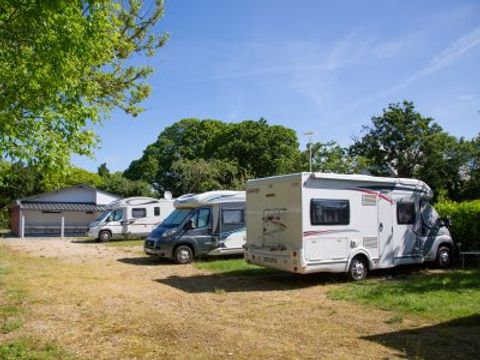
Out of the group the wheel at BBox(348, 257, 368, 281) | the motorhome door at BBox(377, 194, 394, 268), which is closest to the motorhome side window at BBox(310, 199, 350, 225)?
the wheel at BBox(348, 257, 368, 281)

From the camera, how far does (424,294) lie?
10.2m

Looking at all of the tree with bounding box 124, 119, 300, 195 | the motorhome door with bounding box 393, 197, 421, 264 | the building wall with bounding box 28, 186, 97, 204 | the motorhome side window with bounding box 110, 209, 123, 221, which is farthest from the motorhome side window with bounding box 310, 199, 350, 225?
the building wall with bounding box 28, 186, 97, 204

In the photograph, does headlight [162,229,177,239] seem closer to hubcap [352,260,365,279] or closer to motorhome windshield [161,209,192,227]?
motorhome windshield [161,209,192,227]

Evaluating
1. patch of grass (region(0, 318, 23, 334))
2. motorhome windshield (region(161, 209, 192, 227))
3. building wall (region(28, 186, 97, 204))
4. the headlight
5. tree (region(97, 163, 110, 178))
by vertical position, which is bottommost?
patch of grass (region(0, 318, 23, 334))

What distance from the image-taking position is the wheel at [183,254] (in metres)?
16.5

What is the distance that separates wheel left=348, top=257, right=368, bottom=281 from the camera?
12227mm

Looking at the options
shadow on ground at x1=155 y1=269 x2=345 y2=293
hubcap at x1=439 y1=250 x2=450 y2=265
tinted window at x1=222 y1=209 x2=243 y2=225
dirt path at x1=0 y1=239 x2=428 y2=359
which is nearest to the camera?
dirt path at x1=0 y1=239 x2=428 y2=359

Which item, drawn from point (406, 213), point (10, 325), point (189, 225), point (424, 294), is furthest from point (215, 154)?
point (10, 325)

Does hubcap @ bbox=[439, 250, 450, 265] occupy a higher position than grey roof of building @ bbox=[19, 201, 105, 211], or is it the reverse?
grey roof of building @ bbox=[19, 201, 105, 211]

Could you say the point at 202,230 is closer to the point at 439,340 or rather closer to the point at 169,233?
the point at 169,233

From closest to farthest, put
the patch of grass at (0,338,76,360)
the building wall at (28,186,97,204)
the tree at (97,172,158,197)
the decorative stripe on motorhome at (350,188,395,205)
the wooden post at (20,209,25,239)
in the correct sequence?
the patch of grass at (0,338,76,360) → the decorative stripe on motorhome at (350,188,395,205) → the wooden post at (20,209,25,239) → the building wall at (28,186,97,204) → the tree at (97,172,158,197)

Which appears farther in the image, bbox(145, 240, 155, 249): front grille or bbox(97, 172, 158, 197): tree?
bbox(97, 172, 158, 197): tree

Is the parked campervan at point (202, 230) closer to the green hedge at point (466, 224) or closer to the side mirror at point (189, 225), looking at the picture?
the side mirror at point (189, 225)

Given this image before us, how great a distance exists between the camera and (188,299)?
10008 mm
